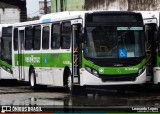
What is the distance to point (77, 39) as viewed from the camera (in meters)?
18.9

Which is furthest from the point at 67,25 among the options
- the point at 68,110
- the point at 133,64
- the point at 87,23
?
the point at 68,110

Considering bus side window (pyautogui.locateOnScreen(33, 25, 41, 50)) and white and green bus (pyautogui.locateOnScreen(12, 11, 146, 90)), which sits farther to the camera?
bus side window (pyautogui.locateOnScreen(33, 25, 41, 50))

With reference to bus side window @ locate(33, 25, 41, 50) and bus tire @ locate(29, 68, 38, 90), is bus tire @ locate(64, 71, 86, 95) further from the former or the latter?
bus tire @ locate(29, 68, 38, 90)

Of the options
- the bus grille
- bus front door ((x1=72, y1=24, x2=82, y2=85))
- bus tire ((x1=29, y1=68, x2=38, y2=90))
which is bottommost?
bus tire ((x1=29, y1=68, x2=38, y2=90))

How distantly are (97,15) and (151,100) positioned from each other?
352 centimetres

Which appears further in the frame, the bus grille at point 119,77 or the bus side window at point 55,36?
the bus side window at point 55,36

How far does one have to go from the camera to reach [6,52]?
27.0m

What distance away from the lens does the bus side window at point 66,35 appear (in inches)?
771

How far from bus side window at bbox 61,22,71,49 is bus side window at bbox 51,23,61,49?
425 millimetres

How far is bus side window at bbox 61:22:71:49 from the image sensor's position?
19594 millimetres

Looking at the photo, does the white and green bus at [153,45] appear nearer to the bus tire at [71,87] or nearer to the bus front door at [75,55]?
the bus tire at [71,87]

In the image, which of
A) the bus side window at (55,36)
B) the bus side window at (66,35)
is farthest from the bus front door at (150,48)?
the bus side window at (55,36)

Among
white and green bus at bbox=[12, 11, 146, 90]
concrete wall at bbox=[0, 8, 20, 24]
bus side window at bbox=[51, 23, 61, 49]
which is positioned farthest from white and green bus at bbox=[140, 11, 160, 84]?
concrete wall at bbox=[0, 8, 20, 24]

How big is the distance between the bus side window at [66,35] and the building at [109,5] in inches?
596
